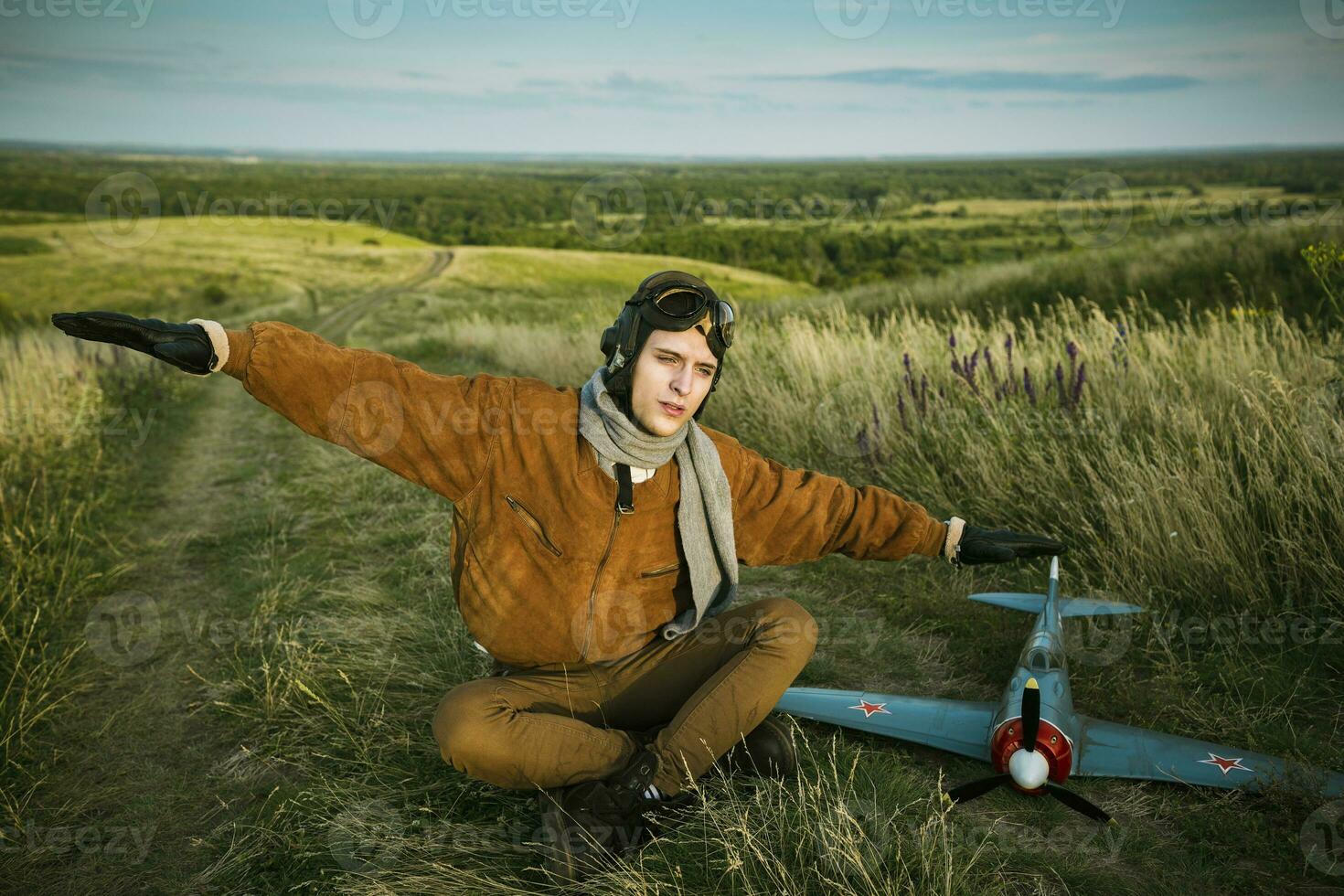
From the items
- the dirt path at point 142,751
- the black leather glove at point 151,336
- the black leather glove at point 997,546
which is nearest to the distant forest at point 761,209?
the dirt path at point 142,751

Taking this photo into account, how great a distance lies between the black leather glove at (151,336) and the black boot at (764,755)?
208 centimetres

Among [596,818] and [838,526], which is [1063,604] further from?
[596,818]

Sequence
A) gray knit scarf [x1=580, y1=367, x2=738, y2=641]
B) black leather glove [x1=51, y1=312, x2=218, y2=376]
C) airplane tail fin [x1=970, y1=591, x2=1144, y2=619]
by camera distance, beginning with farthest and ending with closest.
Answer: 1. airplane tail fin [x1=970, y1=591, x2=1144, y2=619]
2. gray knit scarf [x1=580, y1=367, x2=738, y2=641]
3. black leather glove [x1=51, y1=312, x2=218, y2=376]

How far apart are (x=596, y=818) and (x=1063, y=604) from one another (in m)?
2.37

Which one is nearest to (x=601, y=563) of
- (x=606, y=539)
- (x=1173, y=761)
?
(x=606, y=539)

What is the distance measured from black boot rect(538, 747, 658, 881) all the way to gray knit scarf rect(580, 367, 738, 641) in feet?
1.73

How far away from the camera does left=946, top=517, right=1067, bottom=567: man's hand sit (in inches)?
121

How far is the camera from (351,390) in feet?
8.50

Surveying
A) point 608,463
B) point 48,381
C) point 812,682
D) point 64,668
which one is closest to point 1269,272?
point 812,682

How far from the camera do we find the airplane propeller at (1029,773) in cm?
269

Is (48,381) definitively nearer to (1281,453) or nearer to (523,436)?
(523,436)

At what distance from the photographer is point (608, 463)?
9.13 feet

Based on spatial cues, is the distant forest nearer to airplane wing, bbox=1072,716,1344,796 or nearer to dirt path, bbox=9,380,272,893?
dirt path, bbox=9,380,272,893

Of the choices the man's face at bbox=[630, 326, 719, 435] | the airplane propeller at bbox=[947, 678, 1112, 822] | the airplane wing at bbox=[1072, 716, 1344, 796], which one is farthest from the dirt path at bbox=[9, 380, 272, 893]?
the airplane wing at bbox=[1072, 716, 1344, 796]
